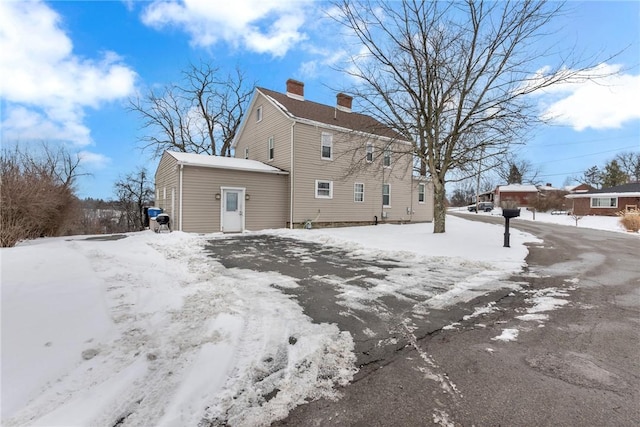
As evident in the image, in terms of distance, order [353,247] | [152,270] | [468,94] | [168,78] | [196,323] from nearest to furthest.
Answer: [196,323] < [152,270] < [353,247] < [468,94] < [168,78]

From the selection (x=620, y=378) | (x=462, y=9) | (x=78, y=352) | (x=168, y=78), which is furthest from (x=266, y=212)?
(x=168, y=78)

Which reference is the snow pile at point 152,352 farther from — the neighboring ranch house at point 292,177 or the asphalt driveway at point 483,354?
the neighboring ranch house at point 292,177

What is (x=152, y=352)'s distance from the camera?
2725mm

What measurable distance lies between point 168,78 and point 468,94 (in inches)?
924

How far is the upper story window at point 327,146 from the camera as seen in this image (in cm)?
1663

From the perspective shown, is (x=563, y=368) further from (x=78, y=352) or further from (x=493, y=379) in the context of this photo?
(x=78, y=352)

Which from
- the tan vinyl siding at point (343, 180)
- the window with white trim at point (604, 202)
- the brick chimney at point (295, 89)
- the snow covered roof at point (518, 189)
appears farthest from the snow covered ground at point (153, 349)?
the snow covered roof at point (518, 189)

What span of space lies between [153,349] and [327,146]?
15.0 m

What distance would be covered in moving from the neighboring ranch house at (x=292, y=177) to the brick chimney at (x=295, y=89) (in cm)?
5

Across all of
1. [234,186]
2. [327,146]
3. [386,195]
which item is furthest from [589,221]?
[234,186]

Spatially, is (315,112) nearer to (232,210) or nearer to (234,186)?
(234,186)

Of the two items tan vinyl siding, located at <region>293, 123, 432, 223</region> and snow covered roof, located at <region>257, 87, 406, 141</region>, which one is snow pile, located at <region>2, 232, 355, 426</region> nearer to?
tan vinyl siding, located at <region>293, 123, 432, 223</region>

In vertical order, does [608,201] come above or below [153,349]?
above

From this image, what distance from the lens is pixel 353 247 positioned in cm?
954
